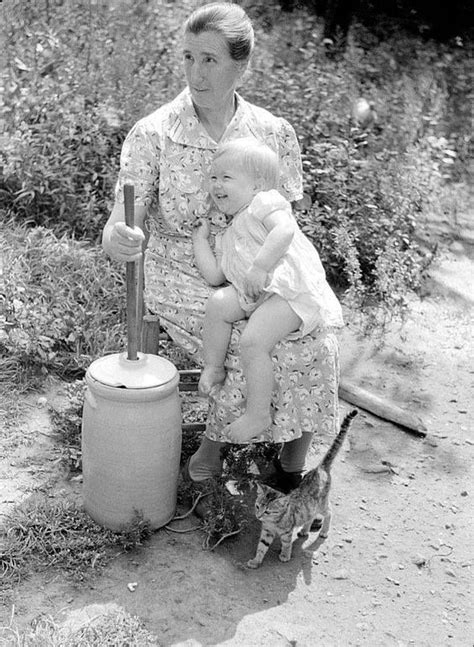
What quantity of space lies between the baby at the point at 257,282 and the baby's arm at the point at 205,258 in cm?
7

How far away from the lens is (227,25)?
10.4 feet

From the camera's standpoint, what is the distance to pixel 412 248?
558 centimetres

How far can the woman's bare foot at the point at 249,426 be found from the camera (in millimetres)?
3137

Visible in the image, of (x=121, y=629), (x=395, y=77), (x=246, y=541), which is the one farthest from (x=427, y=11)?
(x=121, y=629)

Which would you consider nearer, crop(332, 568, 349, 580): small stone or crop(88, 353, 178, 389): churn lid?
crop(88, 353, 178, 389): churn lid

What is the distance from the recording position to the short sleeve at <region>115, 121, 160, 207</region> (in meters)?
3.34

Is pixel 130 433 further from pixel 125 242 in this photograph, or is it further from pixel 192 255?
pixel 192 255

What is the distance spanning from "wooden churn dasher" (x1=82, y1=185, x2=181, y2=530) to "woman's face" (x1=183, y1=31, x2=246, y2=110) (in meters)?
0.57

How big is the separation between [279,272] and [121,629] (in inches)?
49.6

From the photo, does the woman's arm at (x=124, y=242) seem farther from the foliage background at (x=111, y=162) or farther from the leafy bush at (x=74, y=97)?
the leafy bush at (x=74, y=97)

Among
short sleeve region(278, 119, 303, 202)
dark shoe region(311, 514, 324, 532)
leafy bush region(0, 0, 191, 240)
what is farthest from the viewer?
leafy bush region(0, 0, 191, 240)

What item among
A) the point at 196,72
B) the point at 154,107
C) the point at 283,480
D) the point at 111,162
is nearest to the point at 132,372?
the point at 283,480

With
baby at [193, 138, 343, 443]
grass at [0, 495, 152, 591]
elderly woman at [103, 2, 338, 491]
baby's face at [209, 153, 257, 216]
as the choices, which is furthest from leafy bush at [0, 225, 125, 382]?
baby's face at [209, 153, 257, 216]

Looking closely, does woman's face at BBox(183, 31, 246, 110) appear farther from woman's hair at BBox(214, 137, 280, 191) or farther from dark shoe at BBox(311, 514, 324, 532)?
dark shoe at BBox(311, 514, 324, 532)
